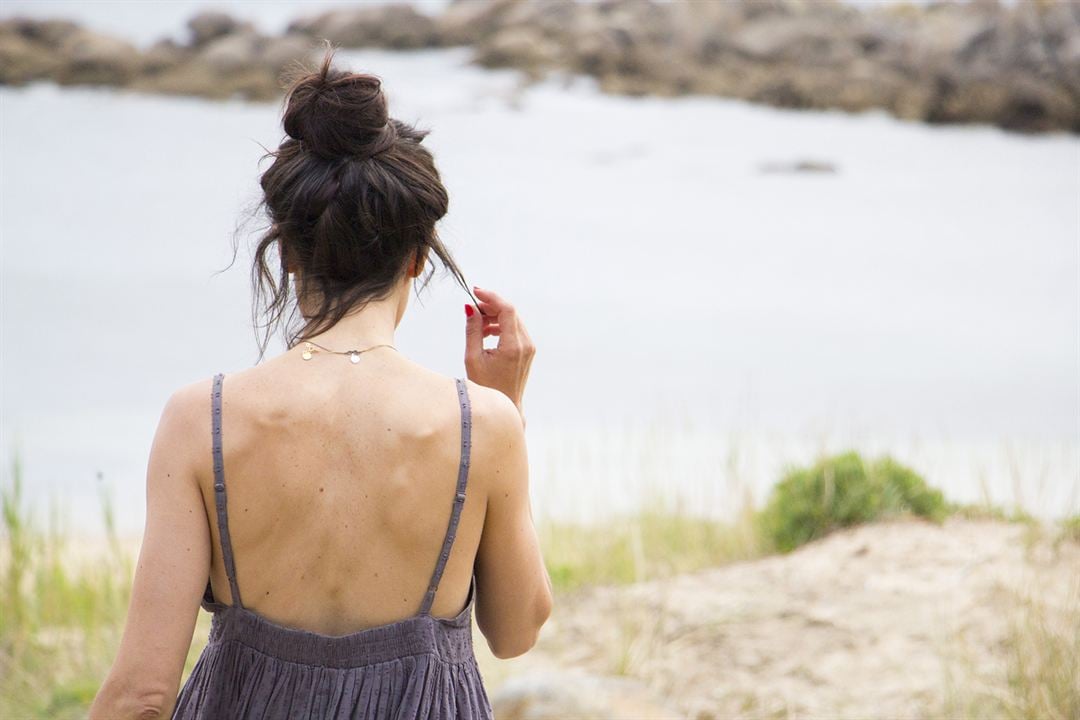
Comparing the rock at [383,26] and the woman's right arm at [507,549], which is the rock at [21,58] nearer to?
the rock at [383,26]

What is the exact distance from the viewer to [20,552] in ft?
15.1

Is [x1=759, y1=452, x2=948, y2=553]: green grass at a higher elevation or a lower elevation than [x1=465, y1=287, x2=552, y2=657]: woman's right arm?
lower

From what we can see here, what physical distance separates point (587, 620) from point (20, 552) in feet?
7.72

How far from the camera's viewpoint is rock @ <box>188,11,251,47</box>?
15.2m

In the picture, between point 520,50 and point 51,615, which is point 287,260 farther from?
point 520,50

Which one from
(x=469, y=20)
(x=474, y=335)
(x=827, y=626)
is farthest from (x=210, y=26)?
(x=474, y=335)

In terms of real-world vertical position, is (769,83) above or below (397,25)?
below

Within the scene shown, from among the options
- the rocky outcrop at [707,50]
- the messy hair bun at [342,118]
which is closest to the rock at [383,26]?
the rocky outcrop at [707,50]

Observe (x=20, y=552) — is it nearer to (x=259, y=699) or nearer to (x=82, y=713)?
(x=82, y=713)

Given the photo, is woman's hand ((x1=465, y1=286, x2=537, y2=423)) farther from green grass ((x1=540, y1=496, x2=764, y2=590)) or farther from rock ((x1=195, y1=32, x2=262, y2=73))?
rock ((x1=195, y1=32, x2=262, y2=73))

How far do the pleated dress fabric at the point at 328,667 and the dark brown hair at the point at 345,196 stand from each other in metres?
0.19

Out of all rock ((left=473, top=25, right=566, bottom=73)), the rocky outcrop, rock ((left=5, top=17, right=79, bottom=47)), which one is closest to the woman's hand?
the rocky outcrop

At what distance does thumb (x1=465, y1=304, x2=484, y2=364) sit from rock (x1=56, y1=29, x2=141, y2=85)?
14167mm

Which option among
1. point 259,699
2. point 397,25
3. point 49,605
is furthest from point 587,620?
point 397,25
